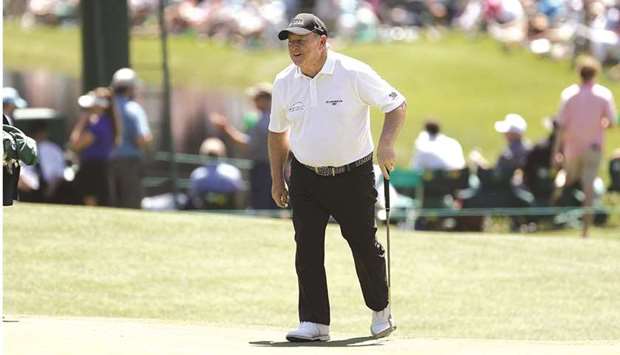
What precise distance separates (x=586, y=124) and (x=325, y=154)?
25.4 ft

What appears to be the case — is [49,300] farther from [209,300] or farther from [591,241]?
[591,241]

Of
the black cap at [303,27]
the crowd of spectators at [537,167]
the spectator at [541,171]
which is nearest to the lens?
the black cap at [303,27]

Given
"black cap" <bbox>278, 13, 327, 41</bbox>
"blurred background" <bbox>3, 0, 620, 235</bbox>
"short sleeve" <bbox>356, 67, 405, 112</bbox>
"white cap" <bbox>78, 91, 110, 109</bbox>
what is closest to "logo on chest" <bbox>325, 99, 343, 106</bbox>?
"short sleeve" <bbox>356, 67, 405, 112</bbox>

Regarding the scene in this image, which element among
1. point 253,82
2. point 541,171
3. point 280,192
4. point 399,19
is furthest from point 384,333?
point 399,19

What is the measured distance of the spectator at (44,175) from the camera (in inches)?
664

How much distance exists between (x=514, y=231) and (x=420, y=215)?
3.11 ft

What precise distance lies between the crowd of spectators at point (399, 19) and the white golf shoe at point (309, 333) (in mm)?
23129

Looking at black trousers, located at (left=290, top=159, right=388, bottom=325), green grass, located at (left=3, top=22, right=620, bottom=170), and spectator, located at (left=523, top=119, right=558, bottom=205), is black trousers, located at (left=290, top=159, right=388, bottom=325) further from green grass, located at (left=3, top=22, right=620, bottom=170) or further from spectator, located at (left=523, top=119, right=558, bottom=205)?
green grass, located at (left=3, top=22, right=620, bottom=170)

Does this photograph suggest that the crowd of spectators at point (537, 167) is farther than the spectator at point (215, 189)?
No

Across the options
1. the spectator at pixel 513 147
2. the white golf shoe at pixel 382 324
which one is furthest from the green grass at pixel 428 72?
the white golf shoe at pixel 382 324

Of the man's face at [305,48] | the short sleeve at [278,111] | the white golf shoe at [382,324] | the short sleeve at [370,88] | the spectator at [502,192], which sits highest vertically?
the man's face at [305,48]

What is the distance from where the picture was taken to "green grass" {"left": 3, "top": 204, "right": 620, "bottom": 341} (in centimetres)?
1061

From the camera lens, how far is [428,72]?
32.2m

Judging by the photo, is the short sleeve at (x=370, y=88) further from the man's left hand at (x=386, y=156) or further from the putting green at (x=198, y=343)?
the putting green at (x=198, y=343)
